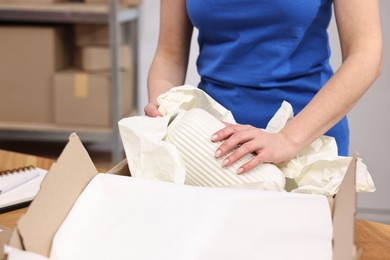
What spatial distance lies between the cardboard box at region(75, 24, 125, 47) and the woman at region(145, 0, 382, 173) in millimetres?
1538

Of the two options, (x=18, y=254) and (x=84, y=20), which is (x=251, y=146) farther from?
(x=84, y=20)

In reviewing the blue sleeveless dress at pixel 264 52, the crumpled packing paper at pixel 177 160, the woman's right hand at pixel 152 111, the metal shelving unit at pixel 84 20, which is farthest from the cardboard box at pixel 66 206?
the metal shelving unit at pixel 84 20

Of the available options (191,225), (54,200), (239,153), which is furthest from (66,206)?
(239,153)

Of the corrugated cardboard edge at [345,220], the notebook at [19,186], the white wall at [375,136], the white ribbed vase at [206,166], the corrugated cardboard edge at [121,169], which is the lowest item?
the white wall at [375,136]

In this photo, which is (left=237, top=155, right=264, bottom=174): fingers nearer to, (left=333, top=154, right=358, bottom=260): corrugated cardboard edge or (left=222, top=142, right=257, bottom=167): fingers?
(left=222, top=142, right=257, bottom=167): fingers

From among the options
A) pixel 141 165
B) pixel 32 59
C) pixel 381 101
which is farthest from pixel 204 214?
pixel 32 59

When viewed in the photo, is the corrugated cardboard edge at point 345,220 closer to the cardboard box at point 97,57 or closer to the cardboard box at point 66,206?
the cardboard box at point 66,206

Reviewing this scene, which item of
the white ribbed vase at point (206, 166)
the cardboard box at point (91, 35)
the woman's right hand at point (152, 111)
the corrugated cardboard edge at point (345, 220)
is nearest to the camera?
the corrugated cardboard edge at point (345, 220)

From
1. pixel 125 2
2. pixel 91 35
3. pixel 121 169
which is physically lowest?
pixel 91 35

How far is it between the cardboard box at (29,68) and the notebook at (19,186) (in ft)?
5.53

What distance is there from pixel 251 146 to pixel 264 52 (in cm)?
35

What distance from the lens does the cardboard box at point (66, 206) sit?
570 millimetres

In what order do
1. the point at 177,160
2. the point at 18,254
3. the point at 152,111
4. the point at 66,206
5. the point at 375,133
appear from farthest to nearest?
the point at 375,133
the point at 152,111
the point at 177,160
the point at 66,206
the point at 18,254

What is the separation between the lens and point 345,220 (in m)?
0.59
